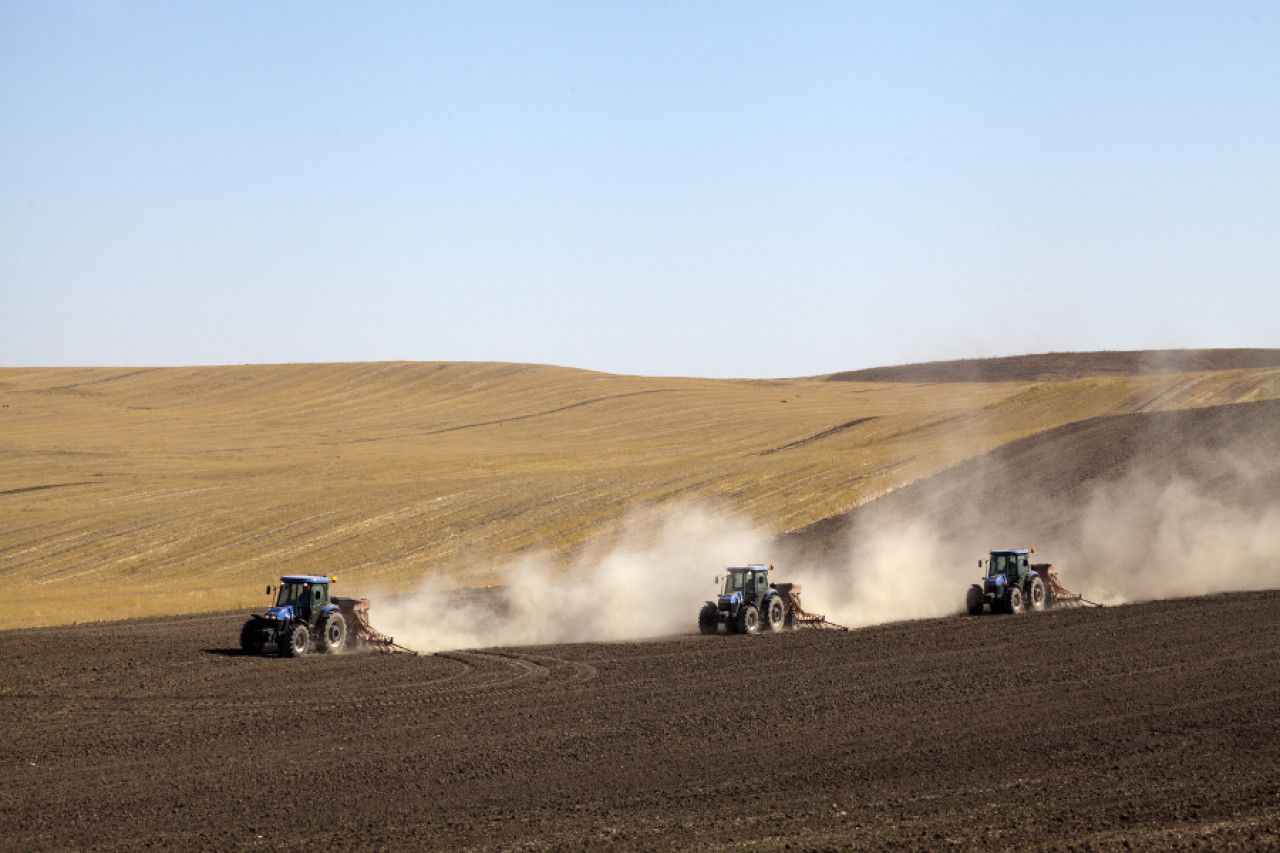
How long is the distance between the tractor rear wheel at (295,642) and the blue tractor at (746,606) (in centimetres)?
1038

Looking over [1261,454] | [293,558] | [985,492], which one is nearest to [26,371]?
[293,558]

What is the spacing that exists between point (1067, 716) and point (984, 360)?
128 meters

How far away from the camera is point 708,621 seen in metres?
39.0

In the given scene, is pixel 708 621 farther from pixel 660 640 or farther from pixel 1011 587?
pixel 1011 587

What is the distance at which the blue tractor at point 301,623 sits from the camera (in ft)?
117

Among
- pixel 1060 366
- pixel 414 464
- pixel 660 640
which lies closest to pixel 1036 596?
pixel 660 640

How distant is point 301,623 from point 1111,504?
117 ft

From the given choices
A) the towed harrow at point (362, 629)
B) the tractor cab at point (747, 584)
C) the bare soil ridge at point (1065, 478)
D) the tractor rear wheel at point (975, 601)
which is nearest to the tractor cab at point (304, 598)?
the towed harrow at point (362, 629)

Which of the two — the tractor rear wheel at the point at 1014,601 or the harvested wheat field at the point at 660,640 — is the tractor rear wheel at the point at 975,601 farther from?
the harvested wheat field at the point at 660,640

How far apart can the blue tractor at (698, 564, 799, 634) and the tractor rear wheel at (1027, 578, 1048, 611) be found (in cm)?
782

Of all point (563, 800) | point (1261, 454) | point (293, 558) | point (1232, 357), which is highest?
point (1232, 357)

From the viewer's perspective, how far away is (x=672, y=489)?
6800 cm

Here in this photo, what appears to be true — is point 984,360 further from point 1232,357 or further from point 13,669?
point 13,669

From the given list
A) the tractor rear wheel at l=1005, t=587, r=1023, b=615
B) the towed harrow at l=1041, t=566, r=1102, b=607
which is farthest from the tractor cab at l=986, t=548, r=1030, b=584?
the towed harrow at l=1041, t=566, r=1102, b=607
